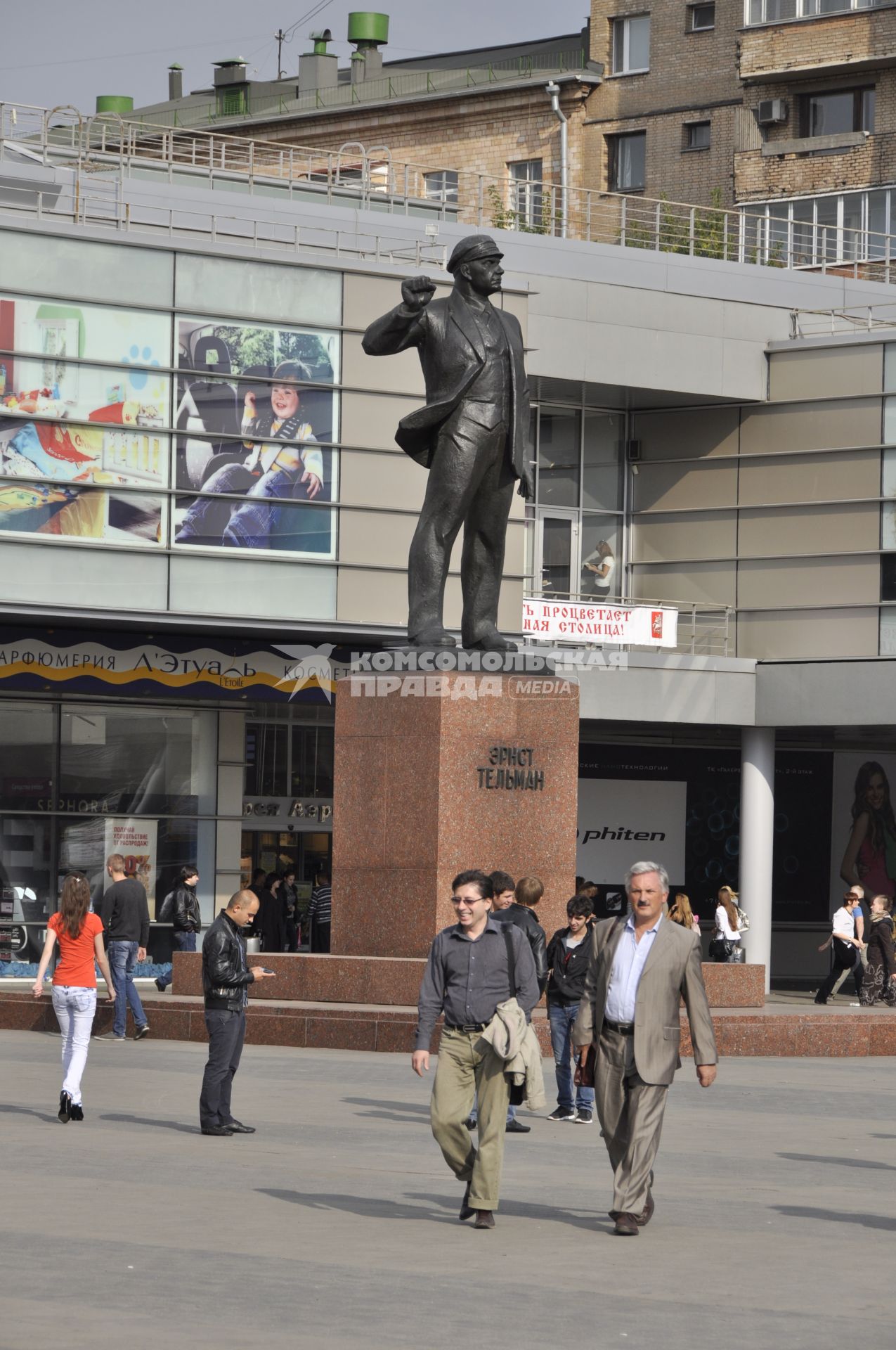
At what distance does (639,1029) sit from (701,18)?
5746cm

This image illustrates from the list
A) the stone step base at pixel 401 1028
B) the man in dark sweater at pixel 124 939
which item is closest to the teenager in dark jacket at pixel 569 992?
the stone step base at pixel 401 1028

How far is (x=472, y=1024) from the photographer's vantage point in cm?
1057

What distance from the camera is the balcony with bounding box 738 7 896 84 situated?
2349 inches

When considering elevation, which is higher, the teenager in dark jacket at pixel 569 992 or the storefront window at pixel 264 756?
A: the storefront window at pixel 264 756

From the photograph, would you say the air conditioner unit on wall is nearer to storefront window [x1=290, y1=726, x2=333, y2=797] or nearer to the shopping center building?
the shopping center building

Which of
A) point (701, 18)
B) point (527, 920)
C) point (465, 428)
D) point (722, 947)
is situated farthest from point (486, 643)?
point (701, 18)

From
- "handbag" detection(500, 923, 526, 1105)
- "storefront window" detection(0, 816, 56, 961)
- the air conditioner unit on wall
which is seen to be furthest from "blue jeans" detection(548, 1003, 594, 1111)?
the air conditioner unit on wall

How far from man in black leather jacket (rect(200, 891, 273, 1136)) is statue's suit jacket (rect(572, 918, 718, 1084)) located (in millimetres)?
3825

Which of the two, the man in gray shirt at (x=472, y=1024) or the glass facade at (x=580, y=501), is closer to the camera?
the man in gray shirt at (x=472, y=1024)

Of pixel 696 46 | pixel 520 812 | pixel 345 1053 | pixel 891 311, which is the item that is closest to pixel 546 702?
pixel 520 812

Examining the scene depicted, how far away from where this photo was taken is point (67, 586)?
32688 mm

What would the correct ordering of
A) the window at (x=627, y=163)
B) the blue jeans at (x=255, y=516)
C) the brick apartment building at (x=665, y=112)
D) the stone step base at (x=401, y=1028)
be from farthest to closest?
the window at (x=627, y=163) < the brick apartment building at (x=665, y=112) < the blue jeans at (x=255, y=516) < the stone step base at (x=401, y=1028)

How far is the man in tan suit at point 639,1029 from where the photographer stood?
993 cm

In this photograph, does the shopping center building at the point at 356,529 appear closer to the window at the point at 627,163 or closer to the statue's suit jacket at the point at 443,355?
the statue's suit jacket at the point at 443,355
